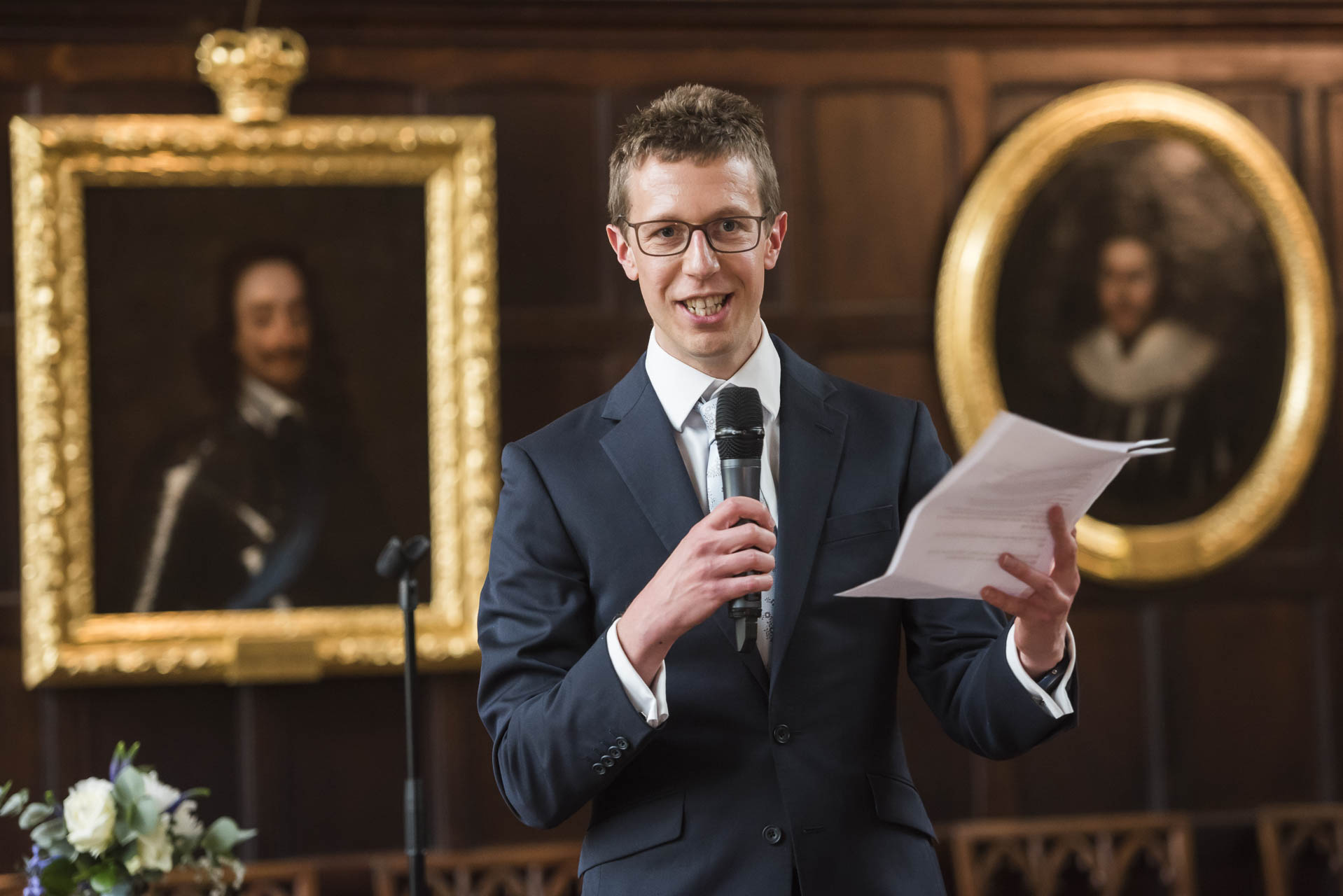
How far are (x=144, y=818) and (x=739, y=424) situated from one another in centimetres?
176

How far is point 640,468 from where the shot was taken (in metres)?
1.72

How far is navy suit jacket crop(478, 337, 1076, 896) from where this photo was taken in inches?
62.4

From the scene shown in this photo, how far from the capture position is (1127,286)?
4223mm

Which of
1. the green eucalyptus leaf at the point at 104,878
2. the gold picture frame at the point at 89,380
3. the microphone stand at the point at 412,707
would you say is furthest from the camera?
the gold picture frame at the point at 89,380

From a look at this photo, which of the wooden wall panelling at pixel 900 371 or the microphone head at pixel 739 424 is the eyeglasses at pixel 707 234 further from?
the wooden wall panelling at pixel 900 371

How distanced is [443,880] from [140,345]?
174 cm

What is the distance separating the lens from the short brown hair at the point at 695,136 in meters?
1.66

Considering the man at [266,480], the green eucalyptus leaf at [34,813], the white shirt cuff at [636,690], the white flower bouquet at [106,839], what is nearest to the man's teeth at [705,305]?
the white shirt cuff at [636,690]

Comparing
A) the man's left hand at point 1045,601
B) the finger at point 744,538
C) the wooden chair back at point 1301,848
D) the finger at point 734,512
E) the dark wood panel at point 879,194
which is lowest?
the wooden chair back at point 1301,848

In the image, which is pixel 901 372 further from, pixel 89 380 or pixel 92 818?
pixel 92 818

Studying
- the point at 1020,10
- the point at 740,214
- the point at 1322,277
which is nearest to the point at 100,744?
the point at 740,214

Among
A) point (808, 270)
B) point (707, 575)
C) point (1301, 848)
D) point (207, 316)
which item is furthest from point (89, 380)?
point (1301, 848)

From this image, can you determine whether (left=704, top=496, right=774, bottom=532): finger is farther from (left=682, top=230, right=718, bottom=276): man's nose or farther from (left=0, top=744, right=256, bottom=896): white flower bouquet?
(left=0, top=744, right=256, bottom=896): white flower bouquet

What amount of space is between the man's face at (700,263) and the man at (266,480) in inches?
93.2
